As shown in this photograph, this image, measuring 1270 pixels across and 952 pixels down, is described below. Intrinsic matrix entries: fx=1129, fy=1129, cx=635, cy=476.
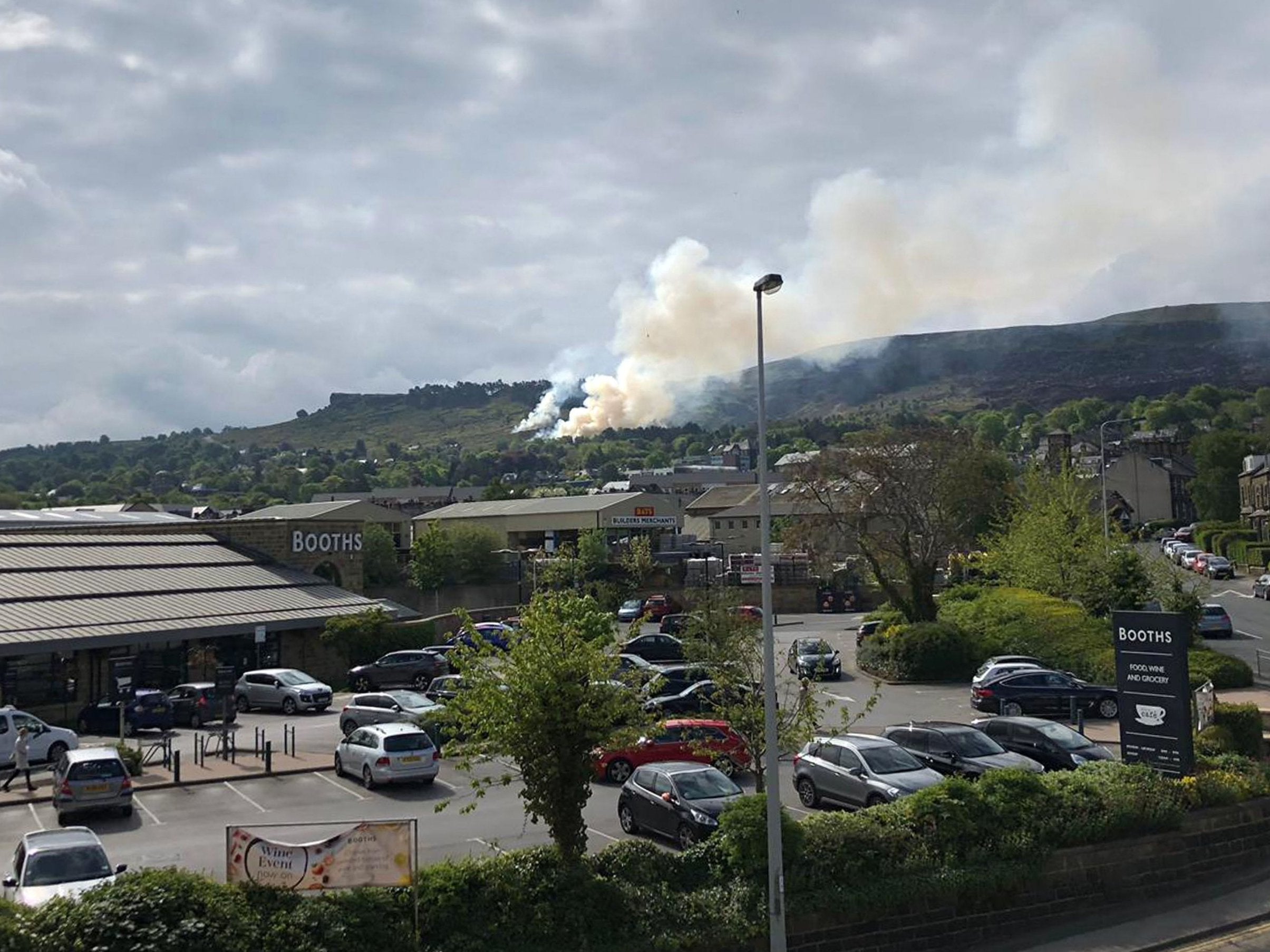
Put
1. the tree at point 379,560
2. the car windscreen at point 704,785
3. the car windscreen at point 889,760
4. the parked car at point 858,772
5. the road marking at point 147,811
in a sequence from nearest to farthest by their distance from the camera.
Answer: the car windscreen at point 704,785 → the parked car at point 858,772 → the car windscreen at point 889,760 → the road marking at point 147,811 → the tree at point 379,560

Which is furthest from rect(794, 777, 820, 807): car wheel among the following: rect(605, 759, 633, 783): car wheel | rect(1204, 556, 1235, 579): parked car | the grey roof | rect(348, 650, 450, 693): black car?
the grey roof

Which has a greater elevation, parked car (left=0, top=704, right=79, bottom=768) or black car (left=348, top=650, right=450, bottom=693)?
parked car (left=0, top=704, right=79, bottom=768)

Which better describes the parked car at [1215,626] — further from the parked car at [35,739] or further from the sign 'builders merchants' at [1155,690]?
the parked car at [35,739]

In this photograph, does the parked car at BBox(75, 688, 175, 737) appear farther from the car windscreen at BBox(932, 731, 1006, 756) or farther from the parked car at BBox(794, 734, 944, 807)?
the car windscreen at BBox(932, 731, 1006, 756)

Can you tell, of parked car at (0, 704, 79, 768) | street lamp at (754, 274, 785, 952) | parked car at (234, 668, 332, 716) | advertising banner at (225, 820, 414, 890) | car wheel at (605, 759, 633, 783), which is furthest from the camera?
parked car at (234, 668, 332, 716)

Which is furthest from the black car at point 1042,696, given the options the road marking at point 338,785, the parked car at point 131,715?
the parked car at point 131,715

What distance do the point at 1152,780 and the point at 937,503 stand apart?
30.9 metres

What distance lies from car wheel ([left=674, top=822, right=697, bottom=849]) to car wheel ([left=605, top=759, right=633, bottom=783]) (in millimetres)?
5898

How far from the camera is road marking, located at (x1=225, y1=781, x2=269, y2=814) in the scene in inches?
921

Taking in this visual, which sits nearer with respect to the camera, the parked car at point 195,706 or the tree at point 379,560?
the parked car at point 195,706

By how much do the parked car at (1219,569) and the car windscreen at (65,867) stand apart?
237 ft

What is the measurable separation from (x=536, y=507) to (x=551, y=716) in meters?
81.2

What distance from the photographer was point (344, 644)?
152 ft

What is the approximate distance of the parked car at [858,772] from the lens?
816 inches
